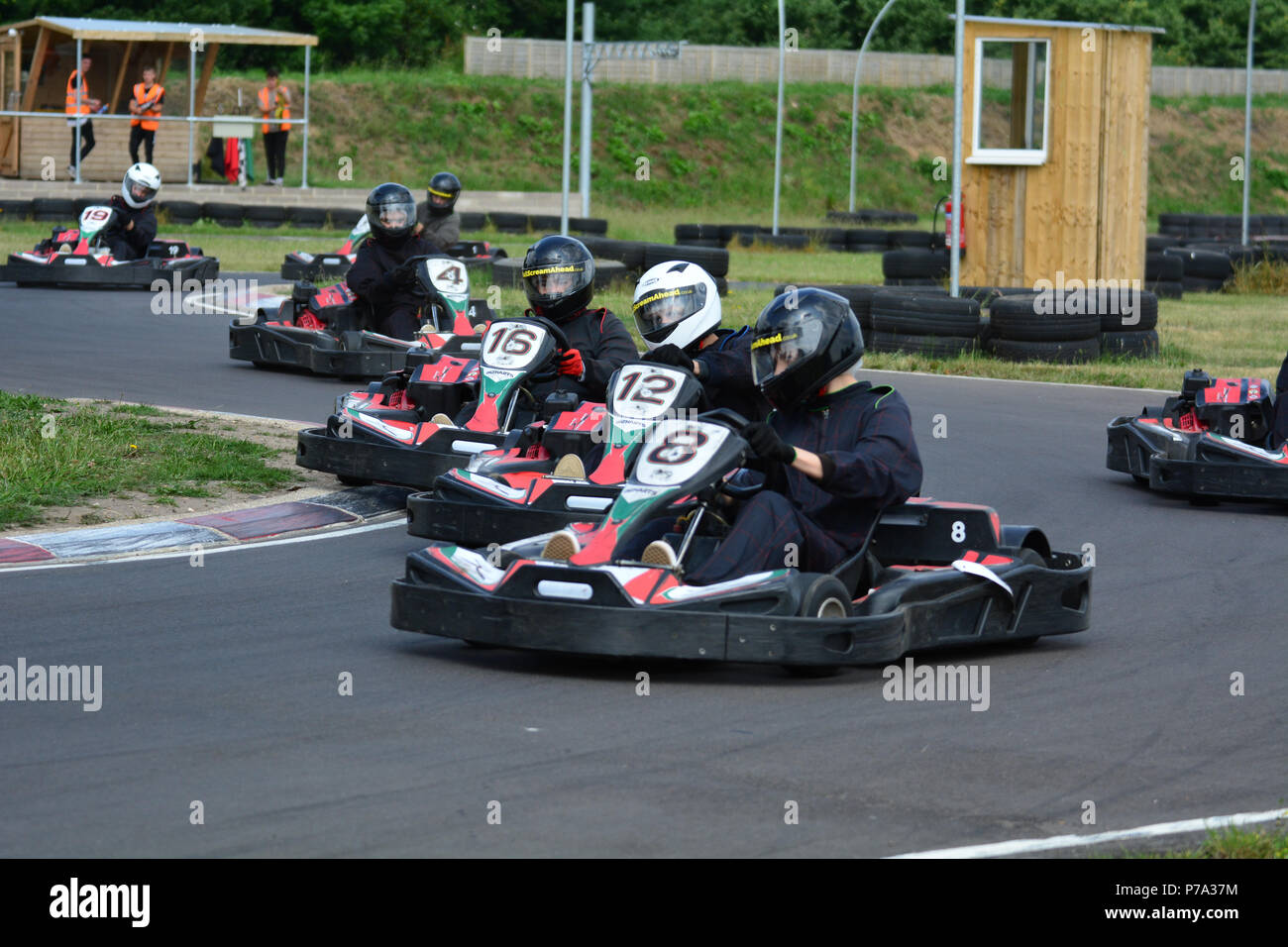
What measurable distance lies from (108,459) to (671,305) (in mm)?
2983

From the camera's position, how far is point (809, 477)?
18.1 feet

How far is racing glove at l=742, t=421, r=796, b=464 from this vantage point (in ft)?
17.6

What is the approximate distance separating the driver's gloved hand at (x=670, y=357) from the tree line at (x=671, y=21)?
111ft

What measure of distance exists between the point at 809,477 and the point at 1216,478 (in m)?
3.85

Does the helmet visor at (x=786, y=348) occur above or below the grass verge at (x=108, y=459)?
above

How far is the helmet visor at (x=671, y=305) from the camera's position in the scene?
7.11m

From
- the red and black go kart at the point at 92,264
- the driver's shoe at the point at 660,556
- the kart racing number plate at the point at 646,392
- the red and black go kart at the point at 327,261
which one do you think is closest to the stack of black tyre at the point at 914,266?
the red and black go kart at the point at 327,261

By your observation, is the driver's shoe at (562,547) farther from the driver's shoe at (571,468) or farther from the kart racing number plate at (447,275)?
the kart racing number plate at (447,275)

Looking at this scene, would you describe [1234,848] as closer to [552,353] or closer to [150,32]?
[552,353]

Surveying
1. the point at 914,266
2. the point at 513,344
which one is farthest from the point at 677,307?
the point at 914,266
